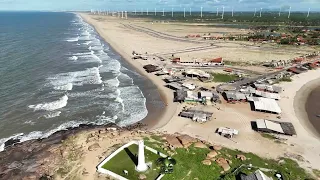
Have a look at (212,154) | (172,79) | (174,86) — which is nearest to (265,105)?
(174,86)

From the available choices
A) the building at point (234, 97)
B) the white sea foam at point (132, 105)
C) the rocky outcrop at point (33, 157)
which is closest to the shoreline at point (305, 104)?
the building at point (234, 97)

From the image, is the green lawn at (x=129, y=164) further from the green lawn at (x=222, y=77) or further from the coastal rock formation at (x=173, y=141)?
the green lawn at (x=222, y=77)

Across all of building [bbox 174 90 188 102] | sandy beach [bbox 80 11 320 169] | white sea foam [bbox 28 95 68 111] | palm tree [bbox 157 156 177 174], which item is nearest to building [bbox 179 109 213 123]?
sandy beach [bbox 80 11 320 169]

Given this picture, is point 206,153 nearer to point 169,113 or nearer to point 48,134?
point 169,113

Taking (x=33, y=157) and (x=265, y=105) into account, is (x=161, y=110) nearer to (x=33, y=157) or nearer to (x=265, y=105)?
(x=265, y=105)

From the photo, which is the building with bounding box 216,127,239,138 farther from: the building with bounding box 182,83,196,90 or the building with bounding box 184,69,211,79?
the building with bounding box 184,69,211,79

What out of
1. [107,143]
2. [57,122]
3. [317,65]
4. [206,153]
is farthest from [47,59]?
[317,65]
